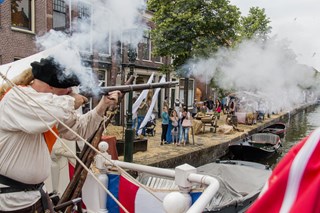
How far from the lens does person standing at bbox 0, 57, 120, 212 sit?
2.00 metres

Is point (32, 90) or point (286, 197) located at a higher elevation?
point (32, 90)

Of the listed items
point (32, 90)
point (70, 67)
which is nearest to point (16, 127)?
point (32, 90)

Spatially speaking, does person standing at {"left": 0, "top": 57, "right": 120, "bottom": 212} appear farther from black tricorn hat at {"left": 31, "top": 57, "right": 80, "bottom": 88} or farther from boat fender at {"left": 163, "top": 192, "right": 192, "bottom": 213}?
boat fender at {"left": 163, "top": 192, "right": 192, "bottom": 213}

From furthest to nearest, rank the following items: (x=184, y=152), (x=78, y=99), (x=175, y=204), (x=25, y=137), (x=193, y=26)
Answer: (x=193, y=26) < (x=184, y=152) < (x=78, y=99) < (x=25, y=137) < (x=175, y=204)

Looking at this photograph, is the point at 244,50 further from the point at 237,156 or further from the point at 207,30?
the point at 237,156

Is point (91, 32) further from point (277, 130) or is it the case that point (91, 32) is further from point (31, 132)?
point (277, 130)

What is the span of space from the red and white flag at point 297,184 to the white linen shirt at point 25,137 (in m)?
1.51

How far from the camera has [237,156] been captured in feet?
48.4

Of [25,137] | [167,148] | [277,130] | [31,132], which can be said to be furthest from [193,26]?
[31,132]

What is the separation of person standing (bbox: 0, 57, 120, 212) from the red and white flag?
58.4 inches

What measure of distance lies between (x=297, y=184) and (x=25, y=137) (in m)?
1.80

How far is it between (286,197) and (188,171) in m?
1.48

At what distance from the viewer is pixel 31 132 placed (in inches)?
78.1

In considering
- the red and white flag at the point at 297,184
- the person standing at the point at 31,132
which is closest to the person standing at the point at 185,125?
the person standing at the point at 31,132
